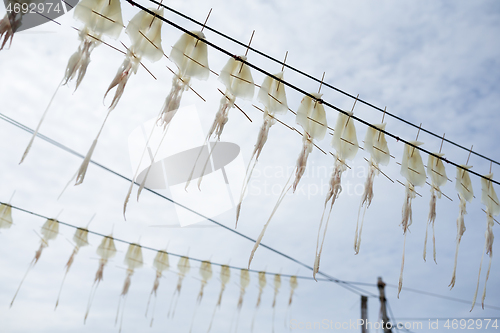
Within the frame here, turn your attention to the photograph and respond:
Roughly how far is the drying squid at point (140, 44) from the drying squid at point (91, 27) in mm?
110

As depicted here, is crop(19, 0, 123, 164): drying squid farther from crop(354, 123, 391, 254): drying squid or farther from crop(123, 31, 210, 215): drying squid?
crop(354, 123, 391, 254): drying squid

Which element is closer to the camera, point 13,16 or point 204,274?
point 13,16

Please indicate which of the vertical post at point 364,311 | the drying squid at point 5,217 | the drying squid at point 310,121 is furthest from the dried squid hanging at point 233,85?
the vertical post at point 364,311

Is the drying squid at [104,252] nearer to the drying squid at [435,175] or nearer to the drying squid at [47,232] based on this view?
the drying squid at [47,232]

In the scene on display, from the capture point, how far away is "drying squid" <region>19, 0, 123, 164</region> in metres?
2.19

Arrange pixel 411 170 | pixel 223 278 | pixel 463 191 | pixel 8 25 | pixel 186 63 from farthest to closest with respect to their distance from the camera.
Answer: pixel 223 278
pixel 463 191
pixel 411 170
pixel 186 63
pixel 8 25

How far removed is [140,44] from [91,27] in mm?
334

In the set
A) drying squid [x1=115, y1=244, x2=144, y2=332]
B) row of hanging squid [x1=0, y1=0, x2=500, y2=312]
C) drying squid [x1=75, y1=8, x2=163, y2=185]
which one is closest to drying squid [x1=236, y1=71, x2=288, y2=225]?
row of hanging squid [x1=0, y1=0, x2=500, y2=312]

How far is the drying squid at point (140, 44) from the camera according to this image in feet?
7.55

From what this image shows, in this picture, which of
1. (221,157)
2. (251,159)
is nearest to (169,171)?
(221,157)

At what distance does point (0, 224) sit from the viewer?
5.82 metres

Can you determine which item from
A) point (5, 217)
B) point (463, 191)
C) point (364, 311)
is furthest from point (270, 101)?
point (364, 311)

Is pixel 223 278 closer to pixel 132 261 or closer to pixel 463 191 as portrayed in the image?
pixel 132 261

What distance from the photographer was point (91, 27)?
2.28 meters
